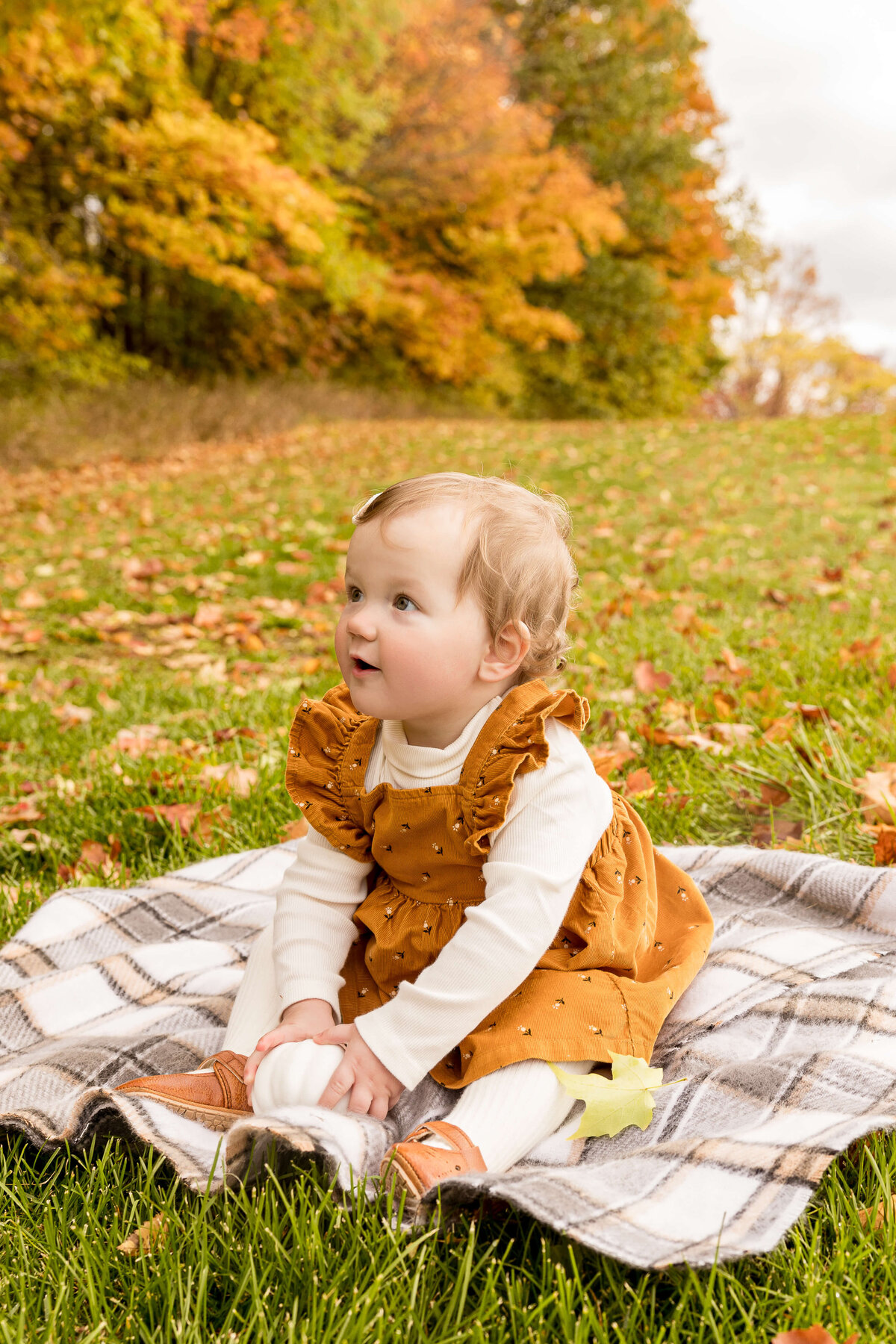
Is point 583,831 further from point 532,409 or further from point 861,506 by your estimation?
point 532,409

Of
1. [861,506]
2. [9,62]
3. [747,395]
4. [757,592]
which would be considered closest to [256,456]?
[9,62]

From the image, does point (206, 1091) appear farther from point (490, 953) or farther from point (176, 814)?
point (176, 814)

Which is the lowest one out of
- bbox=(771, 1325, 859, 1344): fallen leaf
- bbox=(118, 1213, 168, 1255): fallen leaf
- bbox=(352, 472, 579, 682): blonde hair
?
bbox=(118, 1213, 168, 1255): fallen leaf

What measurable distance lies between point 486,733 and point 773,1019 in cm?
70

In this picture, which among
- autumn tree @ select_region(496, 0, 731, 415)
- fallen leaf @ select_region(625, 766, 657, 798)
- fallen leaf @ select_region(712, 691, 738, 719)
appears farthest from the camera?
autumn tree @ select_region(496, 0, 731, 415)

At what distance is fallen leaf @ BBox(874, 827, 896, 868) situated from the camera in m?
2.21

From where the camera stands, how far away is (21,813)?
9.07 ft

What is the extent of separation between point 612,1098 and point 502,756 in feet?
1.70

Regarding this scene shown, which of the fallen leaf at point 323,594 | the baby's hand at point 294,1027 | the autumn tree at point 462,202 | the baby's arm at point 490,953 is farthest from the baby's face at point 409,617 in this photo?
the autumn tree at point 462,202

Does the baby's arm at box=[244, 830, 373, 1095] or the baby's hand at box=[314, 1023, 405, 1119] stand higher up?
the baby's arm at box=[244, 830, 373, 1095]

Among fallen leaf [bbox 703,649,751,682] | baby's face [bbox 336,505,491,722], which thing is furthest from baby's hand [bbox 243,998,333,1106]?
fallen leaf [bbox 703,649,751,682]

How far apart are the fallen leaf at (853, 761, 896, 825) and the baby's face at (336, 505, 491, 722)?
1242 millimetres

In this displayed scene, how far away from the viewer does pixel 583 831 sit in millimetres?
→ 1556

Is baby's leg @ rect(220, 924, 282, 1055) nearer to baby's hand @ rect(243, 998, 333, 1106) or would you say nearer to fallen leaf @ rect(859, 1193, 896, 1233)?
baby's hand @ rect(243, 998, 333, 1106)
